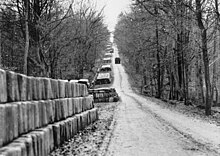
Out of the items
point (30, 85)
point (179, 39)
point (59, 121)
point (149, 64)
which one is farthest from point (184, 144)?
point (149, 64)

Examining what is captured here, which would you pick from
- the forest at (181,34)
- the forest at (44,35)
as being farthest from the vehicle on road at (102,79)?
the forest at (181,34)

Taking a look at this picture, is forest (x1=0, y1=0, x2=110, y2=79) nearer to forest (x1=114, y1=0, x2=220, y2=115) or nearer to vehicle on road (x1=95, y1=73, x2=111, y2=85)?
forest (x1=114, y1=0, x2=220, y2=115)

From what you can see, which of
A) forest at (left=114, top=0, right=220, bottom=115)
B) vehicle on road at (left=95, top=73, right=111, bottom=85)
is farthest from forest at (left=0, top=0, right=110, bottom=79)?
A: vehicle on road at (left=95, top=73, right=111, bottom=85)

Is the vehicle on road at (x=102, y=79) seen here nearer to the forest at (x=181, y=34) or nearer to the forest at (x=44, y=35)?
the forest at (x=44, y=35)

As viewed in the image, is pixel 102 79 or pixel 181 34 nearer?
pixel 181 34

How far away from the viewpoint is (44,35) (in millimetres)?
18359

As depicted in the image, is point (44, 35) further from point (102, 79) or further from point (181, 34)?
point (102, 79)

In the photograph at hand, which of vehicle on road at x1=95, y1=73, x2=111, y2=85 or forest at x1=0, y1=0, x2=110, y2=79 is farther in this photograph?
vehicle on road at x1=95, y1=73, x2=111, y2=85

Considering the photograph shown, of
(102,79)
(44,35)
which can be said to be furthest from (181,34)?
(102,79)

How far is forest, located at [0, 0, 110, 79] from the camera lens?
16828 mm

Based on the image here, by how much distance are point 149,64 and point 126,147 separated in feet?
104

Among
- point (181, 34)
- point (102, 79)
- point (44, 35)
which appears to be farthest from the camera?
point (102, 79)

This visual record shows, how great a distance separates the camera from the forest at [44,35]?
16828mm

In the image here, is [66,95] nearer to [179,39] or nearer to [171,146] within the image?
[171,146]
